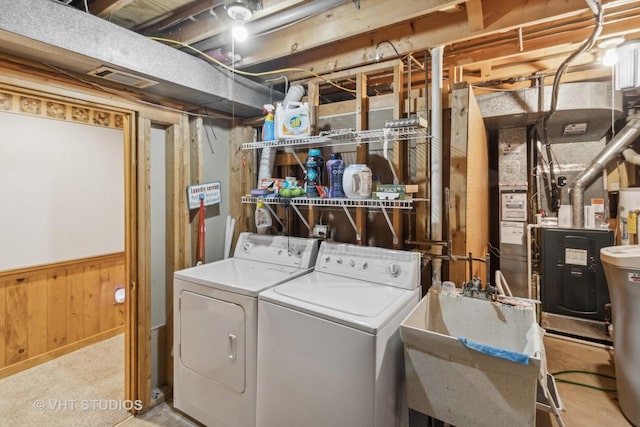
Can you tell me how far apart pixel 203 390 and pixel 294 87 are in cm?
211

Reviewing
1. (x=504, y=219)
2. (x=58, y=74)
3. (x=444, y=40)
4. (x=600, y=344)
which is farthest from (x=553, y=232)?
(x=58, y=74)

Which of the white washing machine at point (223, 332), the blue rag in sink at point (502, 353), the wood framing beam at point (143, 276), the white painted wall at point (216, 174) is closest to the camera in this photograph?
the blue rag in sink at point (502, 353)

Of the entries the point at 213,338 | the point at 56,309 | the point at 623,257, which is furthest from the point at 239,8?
the point at 56,309

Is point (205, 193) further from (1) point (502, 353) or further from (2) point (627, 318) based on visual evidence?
(2) point (627, 318)

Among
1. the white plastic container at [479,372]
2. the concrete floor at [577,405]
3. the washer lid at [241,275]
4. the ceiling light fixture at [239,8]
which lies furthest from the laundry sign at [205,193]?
the white plastic container at [479,372]

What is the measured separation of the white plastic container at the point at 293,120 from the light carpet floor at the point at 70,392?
2.17 meters

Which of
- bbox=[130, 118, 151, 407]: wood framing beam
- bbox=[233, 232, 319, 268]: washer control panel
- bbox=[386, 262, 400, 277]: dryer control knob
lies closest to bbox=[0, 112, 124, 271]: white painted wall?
bbox=[130, 118, 151, 407]: wood framing beam

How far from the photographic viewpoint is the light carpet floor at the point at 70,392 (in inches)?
85.8

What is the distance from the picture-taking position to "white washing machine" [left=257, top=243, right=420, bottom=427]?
137 cm

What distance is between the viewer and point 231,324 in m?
1.81

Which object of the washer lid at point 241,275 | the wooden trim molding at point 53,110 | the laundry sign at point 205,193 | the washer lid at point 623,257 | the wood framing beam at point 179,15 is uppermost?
the wood framing beam at point 179,15

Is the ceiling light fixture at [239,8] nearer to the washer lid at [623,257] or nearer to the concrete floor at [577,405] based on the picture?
the concrete floor at [577,405]

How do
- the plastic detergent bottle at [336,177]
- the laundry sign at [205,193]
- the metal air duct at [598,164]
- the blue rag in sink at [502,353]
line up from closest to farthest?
the blue rag in sink at [502,353] → the plastic detergent bottle at [336,177] → the laundry sign at [205,193] → the metal air duct at [598,164]

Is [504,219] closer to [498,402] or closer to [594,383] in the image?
[594,383]
